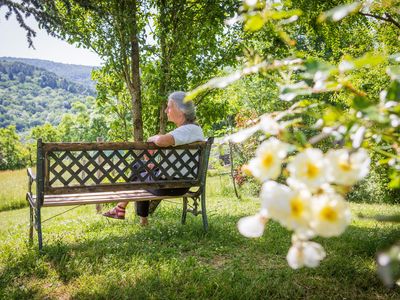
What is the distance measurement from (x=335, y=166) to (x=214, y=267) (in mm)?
3014

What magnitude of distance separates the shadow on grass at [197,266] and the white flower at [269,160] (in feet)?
Answer: 7.55

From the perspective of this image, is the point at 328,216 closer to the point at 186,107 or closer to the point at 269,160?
the point at 269,160

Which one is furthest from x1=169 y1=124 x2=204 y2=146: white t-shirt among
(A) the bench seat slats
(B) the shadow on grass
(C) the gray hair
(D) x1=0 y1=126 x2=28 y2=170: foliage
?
(D) x1=0 y1=126 x2=28 y2=170: foliage

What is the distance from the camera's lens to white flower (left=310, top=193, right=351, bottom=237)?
Answer: 58 cm

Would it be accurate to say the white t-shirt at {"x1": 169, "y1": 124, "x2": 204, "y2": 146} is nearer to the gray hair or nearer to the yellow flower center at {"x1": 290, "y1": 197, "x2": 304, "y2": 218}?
the gray hair

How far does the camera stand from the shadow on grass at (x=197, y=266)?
2.86 meters

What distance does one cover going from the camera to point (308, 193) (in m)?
0.61

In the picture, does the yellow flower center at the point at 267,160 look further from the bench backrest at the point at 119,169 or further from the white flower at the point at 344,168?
the bench backrest at the point at 119,169

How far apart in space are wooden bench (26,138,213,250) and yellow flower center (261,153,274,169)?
3.27 meters

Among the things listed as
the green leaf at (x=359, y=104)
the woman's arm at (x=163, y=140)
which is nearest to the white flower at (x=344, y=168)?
the green leaf at (x=359, y=104)

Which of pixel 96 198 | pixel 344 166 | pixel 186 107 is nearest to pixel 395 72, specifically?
pixel 344 166

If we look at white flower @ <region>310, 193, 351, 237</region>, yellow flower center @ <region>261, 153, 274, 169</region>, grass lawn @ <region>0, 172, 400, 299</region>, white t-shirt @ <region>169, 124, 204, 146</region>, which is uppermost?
white t-shirt @ <region>169, 124, 204, 146</region>

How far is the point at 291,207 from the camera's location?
0.60m

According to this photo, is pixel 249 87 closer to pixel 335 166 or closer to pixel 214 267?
pixel 214 267
